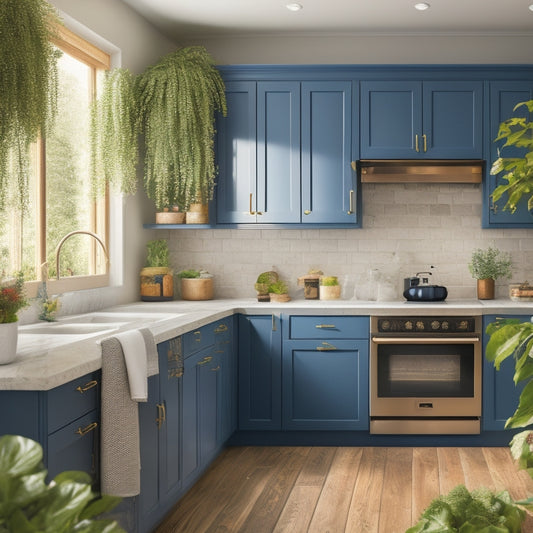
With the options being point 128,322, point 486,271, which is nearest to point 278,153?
point 486,271

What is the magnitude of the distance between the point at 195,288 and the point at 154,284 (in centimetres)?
32

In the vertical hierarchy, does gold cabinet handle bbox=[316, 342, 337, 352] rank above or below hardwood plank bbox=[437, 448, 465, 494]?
above

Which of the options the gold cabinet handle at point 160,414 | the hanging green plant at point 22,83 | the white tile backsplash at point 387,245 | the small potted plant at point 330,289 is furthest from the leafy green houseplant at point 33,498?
the white tile backsplash at point 387,245

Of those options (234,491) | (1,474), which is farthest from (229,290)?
(1,474)


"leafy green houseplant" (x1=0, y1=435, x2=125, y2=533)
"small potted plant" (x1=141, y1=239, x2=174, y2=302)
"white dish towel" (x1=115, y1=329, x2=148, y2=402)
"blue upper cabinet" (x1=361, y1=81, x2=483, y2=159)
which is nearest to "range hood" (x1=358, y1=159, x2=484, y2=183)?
"blue upper cabinet" (x1=361, y1=81, x2=483, y2=159)

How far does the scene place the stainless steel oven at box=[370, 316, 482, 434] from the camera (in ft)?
15.1

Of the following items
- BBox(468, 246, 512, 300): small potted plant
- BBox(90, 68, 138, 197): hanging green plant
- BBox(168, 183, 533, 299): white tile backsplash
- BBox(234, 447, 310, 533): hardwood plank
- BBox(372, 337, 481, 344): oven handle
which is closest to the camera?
BBox(234, 447, 310, 533): hardwood plank

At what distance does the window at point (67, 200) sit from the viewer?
3.61 m

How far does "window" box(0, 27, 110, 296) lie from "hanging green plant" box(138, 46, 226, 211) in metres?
0.35

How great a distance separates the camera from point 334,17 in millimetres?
4918

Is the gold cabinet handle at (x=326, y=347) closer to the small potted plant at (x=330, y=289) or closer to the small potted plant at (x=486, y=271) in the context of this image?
the small potted plant at (x=330, y=289)

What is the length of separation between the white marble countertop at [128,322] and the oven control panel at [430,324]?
4cm

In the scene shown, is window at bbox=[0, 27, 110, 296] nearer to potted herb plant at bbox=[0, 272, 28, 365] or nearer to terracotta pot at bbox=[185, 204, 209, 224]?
terracotta pot at bbox=[185, 204, 209, 224]

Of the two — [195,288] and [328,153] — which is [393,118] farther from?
[195,288]
